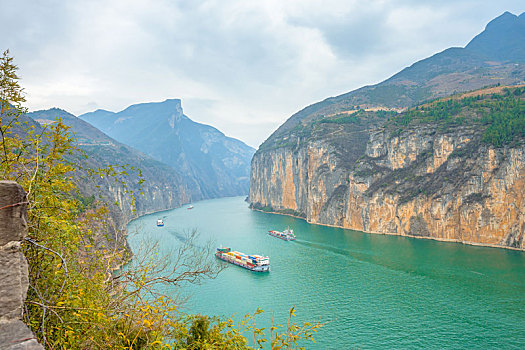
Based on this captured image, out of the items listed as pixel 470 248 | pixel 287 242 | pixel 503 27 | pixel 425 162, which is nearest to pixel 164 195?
pixel 287 242

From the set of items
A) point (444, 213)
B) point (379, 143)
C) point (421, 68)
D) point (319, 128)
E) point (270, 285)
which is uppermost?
point (421, 68)

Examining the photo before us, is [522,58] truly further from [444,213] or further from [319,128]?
[444,213]

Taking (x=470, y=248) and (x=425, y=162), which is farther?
(x=425, y=162)

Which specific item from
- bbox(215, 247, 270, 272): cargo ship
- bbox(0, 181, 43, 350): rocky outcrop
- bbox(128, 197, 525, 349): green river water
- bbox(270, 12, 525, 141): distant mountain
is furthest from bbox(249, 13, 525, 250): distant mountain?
bbox(0, 181, 43, 350): rocky outcrop

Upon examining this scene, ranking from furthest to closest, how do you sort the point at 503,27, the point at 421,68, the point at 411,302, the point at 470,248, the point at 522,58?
the point at 503,27 → the point at 421,68 → the point at 522,58 → the point at 470,248 → the point at 411,302

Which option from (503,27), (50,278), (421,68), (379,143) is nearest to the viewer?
(50,278)

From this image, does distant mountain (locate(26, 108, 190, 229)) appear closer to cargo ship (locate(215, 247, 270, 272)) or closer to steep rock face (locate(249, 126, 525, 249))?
steep rock face (locate(249, 126, 525, 249))
